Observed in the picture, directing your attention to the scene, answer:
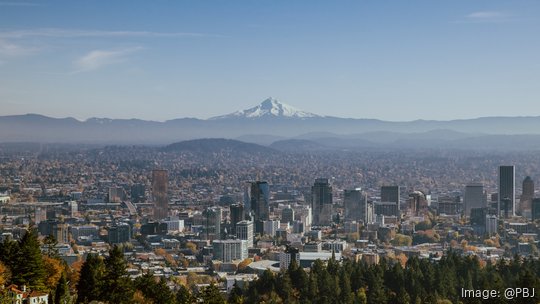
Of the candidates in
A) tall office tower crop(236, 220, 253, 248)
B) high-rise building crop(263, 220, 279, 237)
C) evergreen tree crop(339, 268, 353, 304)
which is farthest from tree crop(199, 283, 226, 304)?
high-rise building crop(263, 220, 279, 237)

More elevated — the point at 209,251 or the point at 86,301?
the point at 86,301

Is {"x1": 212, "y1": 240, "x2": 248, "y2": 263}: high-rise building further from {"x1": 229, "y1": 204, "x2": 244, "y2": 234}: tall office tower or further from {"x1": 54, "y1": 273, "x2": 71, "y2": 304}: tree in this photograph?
{"x1": 54, "y1": 273, "x2": 71, "y2": 304}: tree

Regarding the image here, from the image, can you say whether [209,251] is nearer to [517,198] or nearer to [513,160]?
[517,198]

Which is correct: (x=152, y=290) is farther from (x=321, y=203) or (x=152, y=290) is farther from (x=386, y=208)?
(x=386, y=208)

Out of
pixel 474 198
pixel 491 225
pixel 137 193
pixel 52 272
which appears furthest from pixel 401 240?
pixel 52 272

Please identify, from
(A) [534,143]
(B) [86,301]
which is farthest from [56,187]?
(A) [534,143]
